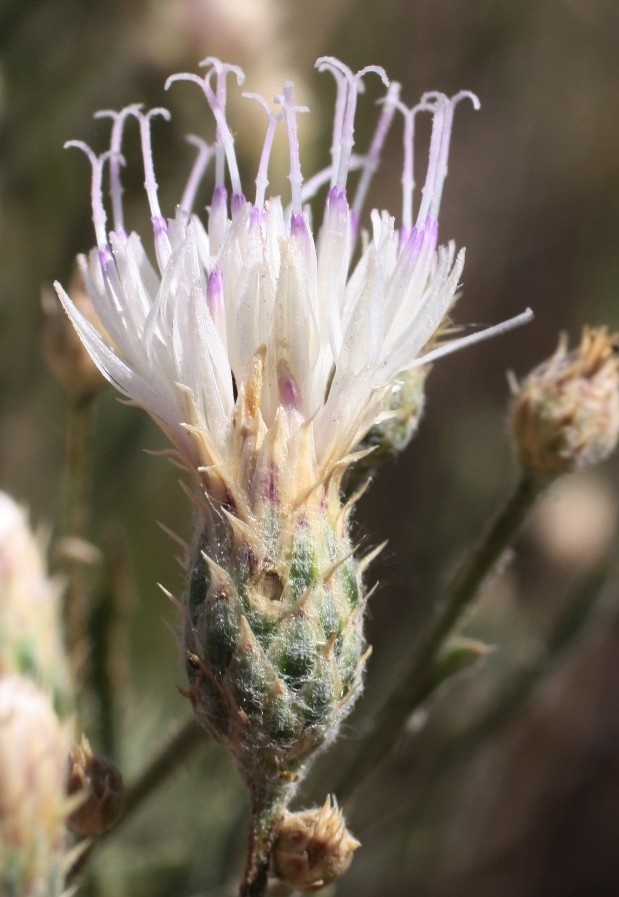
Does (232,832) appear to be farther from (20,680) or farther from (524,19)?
(524,19)

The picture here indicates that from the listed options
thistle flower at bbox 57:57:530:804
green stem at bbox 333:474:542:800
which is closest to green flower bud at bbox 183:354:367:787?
thistle flower at bbox 57:57:530:804

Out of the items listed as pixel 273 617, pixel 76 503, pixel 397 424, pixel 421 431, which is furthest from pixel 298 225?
pixel 421 431

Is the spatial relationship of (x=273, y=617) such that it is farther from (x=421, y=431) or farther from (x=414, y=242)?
(x=421, y=431)

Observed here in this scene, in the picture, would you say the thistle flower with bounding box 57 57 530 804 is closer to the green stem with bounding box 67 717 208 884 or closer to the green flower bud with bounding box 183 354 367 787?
the green flower bud with bounding box 183 354 367 787

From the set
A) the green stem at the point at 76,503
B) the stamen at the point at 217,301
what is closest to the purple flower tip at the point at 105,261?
the stamen at the point at 217,301

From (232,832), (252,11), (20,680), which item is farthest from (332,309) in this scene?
(252,11)
